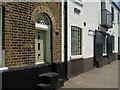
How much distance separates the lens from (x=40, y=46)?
1177cm

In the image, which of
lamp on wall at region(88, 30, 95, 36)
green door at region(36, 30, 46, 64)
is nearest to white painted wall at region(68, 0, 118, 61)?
lamp on wall at region(88, 30, 95, 36)

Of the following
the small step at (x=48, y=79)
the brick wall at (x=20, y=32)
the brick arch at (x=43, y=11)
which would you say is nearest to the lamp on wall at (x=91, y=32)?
→ the brick arch at (x=43, y=11)

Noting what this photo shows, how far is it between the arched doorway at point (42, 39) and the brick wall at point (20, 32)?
0.42 m

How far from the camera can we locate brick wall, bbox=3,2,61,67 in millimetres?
8858

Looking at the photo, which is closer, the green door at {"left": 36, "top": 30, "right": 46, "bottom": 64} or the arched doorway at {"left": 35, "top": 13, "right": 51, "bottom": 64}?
the arched doorway at {"left": 35, "top": 13, "right": 51, "bottom": 64}

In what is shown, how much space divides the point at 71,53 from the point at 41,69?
470 centimetres

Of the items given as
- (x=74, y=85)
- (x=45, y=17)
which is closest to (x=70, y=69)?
(x=74, y=85)

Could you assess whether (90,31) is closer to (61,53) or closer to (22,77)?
(61,53)

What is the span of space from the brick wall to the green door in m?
0.95

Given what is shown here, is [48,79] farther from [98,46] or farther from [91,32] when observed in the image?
[98,46]

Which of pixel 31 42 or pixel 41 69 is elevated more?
pixel 31 42

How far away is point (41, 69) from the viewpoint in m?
11.0

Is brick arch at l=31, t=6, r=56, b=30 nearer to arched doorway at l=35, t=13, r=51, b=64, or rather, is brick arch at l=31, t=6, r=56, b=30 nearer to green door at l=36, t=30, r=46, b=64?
arched doorway at l=35, t=13, r=51, b=64

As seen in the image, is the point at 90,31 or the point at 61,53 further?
the point at 90,31
